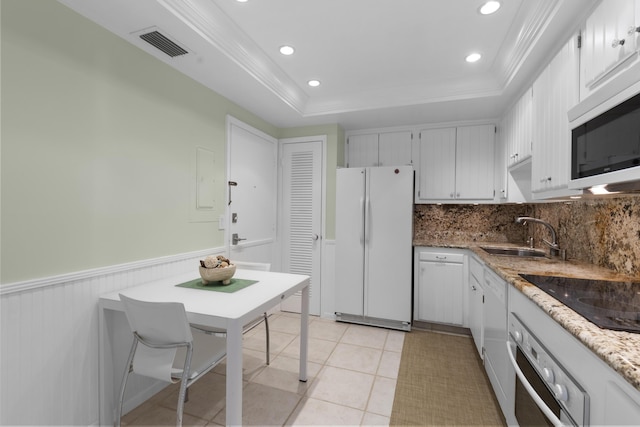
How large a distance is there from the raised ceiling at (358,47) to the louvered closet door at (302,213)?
584 mm

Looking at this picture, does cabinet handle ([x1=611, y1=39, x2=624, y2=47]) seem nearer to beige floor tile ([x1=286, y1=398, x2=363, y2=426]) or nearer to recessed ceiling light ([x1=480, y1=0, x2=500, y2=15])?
recessed ceiling light ([x1=480, y1=0, x2=500, y2=15])

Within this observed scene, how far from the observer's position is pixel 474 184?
338 centimetres

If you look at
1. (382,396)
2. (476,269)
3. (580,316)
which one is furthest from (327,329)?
(580,316)

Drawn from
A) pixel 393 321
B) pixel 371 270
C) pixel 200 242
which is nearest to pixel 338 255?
pixel 371 270

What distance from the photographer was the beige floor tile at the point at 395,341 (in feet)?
9.23

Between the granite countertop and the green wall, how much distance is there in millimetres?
2240

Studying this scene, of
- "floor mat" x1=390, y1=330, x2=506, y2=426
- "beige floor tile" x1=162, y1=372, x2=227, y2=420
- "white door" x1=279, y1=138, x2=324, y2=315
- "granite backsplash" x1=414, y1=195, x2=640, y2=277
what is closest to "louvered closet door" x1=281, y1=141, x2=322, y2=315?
"white door" x1=279, y1=138, x2=324, y2=315

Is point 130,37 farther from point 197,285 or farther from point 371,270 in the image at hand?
point 371,270

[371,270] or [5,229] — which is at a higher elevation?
[5,229]

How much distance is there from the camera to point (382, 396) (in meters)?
2.08

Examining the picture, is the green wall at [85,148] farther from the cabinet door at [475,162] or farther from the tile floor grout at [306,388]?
the cabinet door at [475,162]

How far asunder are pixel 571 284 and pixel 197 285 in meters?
2.11

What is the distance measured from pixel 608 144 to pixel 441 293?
2.25 metres

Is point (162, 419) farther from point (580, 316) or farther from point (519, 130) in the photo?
point (519, 130)
